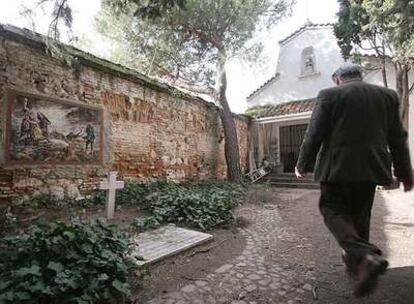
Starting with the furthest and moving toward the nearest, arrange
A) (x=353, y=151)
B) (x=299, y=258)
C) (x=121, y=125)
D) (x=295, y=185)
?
(x=295, y=185), (x=121, y=125), (x=299, y=258), (x=353, y=151)

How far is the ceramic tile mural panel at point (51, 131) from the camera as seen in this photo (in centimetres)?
567

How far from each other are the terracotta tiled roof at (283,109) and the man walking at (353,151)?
11.6 m

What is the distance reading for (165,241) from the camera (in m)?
4.61

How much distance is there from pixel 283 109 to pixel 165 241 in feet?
38.3

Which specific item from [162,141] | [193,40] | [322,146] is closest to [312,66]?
[193,40]

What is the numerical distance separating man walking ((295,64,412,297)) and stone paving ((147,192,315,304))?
829mm

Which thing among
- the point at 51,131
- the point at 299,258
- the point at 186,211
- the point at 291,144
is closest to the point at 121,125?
the point at 51,131

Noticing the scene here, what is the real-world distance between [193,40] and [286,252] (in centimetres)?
935

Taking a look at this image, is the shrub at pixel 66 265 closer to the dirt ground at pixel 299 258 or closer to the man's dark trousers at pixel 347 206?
the dirt ground at pixel 299 258

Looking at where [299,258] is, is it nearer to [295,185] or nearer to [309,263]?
[309,263]

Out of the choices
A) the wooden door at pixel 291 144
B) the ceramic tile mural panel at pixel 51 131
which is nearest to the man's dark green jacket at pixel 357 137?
the ceramic tile mural panel at pixel 51 131

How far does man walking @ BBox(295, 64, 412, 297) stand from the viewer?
251 centimetres

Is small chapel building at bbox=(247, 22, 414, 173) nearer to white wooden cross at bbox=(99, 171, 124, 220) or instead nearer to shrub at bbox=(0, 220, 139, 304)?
white wooden cross at bbox=(99, 171, 124, 220)

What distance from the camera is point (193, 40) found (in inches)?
472
